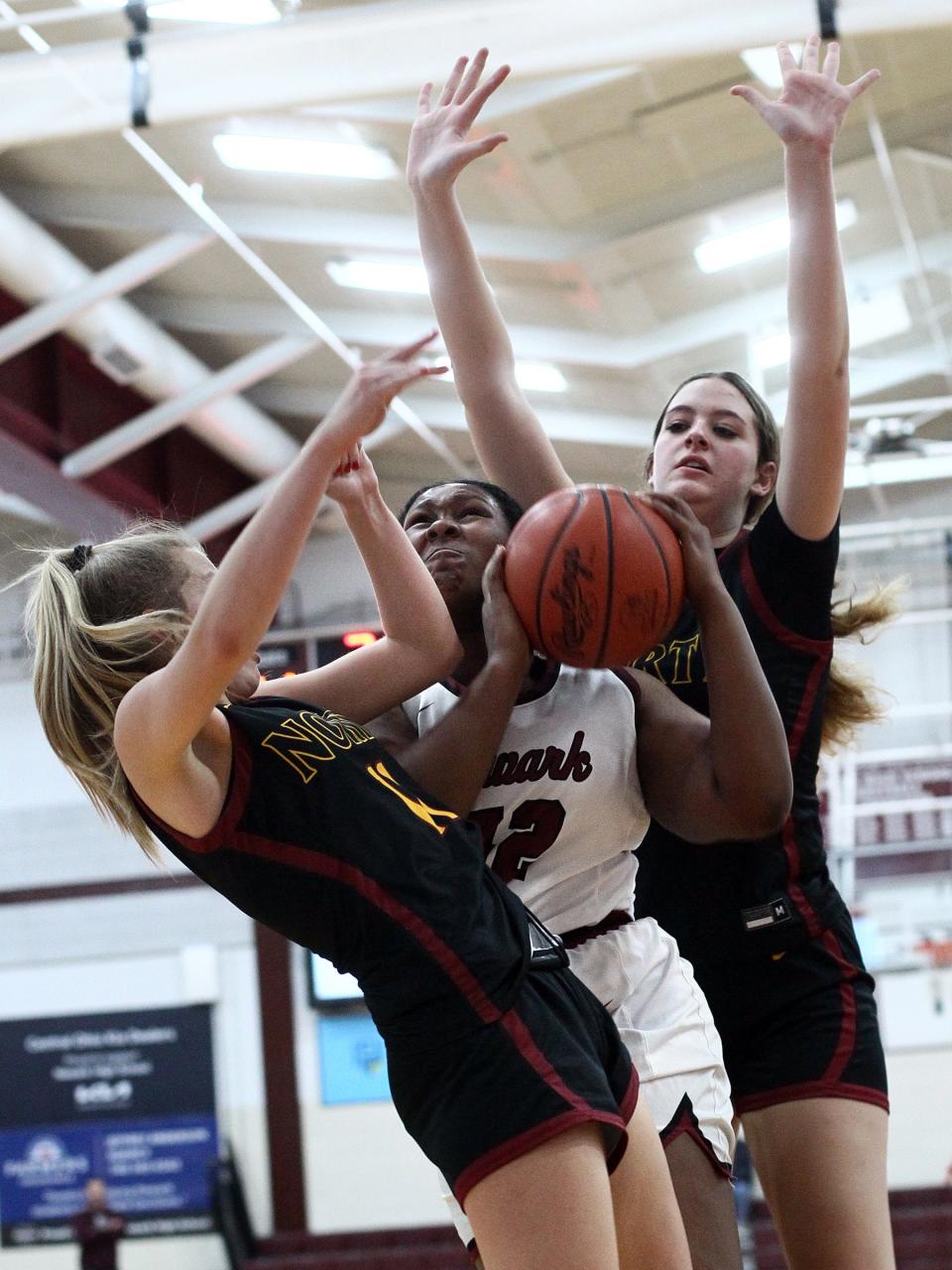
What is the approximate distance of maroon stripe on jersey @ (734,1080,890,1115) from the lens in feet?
8.56

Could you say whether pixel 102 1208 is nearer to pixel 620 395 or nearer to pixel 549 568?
pixel 620 395

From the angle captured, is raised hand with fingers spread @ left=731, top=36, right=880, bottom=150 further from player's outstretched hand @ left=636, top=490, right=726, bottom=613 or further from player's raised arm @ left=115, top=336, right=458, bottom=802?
player's raised arm @ left=115, top=336, right=458, bottom=802

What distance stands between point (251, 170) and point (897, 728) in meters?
6.93

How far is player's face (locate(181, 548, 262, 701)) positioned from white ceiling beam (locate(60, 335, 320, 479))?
20.8 feet

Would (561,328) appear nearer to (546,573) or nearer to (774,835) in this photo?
(774,835)

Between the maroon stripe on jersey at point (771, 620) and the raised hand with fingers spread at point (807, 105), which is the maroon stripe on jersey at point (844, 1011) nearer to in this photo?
the maroon stripe on jersey at point (771, 620)

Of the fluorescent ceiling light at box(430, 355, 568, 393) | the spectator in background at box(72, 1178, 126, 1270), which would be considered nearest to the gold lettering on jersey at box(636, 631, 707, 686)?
the fluorescent ceiling light at box(430, 355, 568, 393)

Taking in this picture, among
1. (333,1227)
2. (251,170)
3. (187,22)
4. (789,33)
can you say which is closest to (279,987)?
(333,1227)

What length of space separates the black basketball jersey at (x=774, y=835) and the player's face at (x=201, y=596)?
→ 0.75 meters

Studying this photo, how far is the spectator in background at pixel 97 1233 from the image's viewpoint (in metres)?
11.4

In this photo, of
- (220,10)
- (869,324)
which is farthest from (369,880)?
(869,324)

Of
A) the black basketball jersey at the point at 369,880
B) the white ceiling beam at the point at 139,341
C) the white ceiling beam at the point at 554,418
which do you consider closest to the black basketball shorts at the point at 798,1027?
the black basketball jersey at the point at 369,880

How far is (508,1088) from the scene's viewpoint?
2145mm

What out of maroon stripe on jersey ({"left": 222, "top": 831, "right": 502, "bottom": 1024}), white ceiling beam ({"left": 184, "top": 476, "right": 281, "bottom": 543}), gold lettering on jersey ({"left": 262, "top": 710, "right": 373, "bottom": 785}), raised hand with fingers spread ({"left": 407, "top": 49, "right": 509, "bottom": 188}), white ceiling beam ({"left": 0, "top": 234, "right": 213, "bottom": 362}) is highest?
white ceiling beam ({"left": 0, "top": 234, "right": 213, "bottom": 362})
